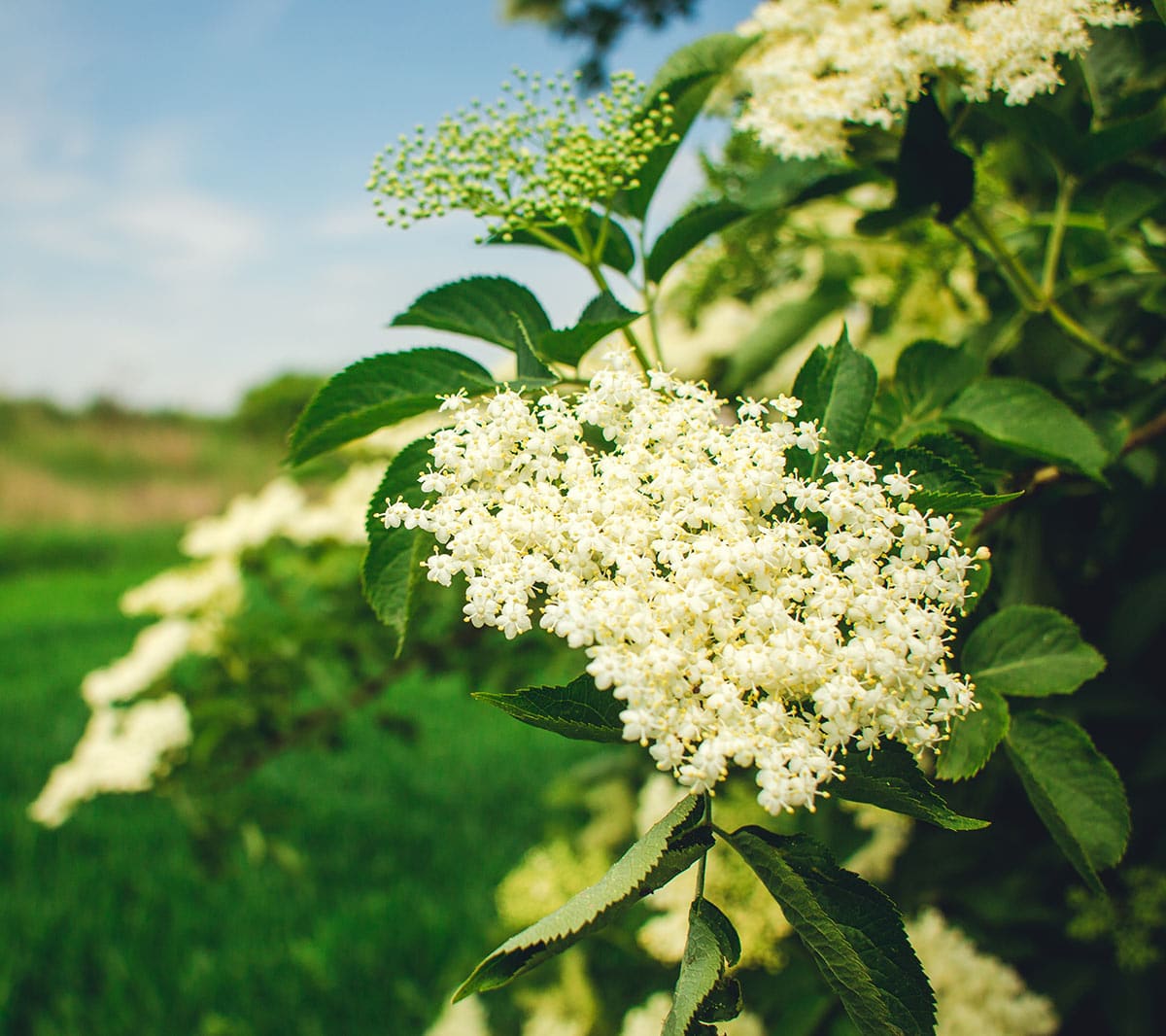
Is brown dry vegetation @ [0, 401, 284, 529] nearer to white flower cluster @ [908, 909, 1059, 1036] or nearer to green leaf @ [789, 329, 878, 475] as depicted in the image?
white flower cluster @ [908, 909, 1059, 1036]

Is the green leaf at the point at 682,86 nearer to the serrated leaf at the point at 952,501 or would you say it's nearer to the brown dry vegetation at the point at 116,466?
the serrated leaf at the point at 952,501

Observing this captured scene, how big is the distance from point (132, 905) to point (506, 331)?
3.27m

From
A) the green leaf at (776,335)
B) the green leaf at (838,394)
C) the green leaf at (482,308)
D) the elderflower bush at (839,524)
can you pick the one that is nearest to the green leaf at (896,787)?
the elderflower bush at (839,524)

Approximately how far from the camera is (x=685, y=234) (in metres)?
1.00

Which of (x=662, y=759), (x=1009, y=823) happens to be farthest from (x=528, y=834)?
(x=662, y=759)

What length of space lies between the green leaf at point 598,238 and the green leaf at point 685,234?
30 millimetres

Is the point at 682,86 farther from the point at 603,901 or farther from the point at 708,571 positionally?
the point at 603,901

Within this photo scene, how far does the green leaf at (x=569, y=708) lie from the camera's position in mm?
650

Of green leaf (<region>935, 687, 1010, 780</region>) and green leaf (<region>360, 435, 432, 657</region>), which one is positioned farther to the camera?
green leaf (<region>360, 435, 432, 657</region>)

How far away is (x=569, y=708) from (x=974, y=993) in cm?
114

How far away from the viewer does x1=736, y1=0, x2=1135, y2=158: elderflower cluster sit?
0.96 meters

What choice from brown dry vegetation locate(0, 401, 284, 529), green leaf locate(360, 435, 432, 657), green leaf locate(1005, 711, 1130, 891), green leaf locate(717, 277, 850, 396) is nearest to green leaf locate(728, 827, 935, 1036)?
green leaf locate(1005, 711, 1130, 891)

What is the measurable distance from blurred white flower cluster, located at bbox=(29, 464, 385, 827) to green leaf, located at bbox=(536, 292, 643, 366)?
4.98ft

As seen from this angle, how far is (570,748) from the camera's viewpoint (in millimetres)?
4961
